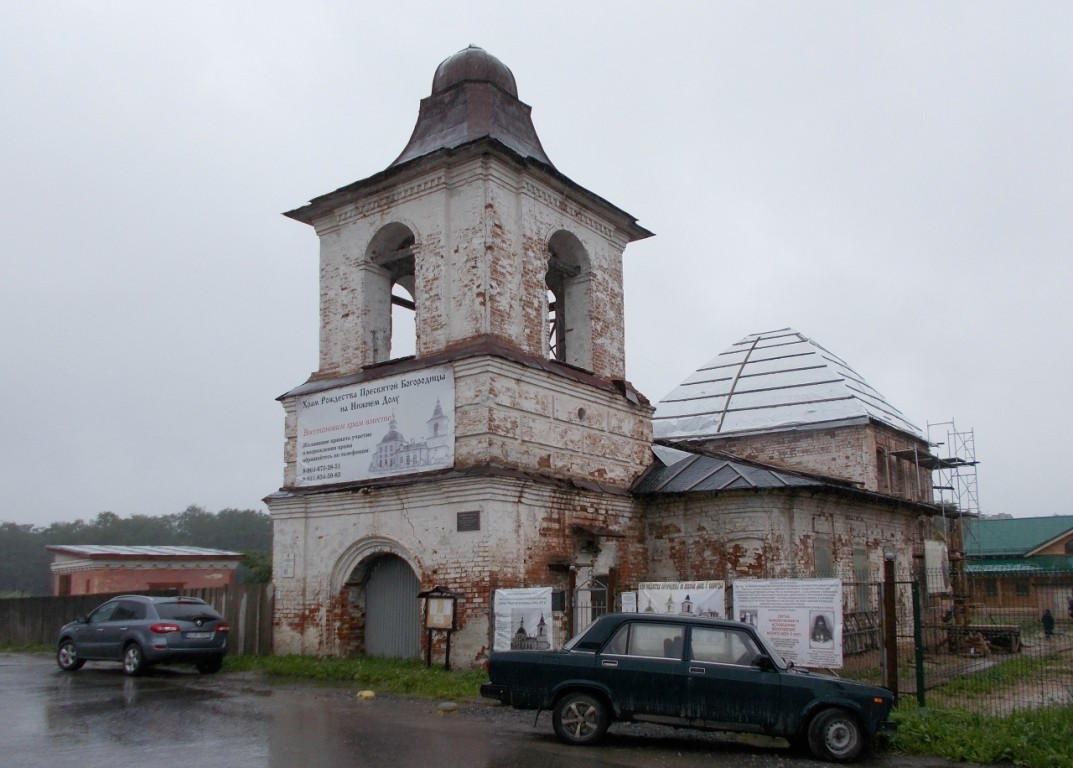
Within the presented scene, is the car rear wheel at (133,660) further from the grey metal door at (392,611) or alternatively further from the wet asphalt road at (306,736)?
the grey metal door at (392,611)

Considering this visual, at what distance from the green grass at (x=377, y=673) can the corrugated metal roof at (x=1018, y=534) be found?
1505 inches

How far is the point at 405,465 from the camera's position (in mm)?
16172

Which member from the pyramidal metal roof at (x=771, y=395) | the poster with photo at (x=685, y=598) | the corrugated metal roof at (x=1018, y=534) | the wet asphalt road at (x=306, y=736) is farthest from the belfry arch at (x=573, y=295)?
the corrugated metal roof at (x=1018, y=534)

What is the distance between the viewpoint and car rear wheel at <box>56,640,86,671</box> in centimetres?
1697

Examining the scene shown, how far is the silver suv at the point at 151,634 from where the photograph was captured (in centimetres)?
1563

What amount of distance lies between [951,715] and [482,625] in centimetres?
681

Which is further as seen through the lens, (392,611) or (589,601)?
(392,611)

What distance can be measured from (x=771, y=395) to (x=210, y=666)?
2054 centimetres

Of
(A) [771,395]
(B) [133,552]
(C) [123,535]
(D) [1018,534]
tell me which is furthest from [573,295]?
(C) [123,535]

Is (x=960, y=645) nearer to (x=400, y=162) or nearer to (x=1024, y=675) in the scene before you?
(x=1024, y=675)

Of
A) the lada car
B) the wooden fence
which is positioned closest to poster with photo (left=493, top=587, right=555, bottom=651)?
the lada car

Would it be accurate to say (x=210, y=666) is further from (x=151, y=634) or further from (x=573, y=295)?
(x=573, y=295)

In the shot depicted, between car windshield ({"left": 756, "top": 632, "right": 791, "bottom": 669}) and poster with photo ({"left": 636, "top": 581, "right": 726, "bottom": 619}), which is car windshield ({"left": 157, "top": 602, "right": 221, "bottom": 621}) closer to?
poster with photo ({"left": 636, "top": 581, "right": 726, "bottom": 619})

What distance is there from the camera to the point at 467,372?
15.6m
